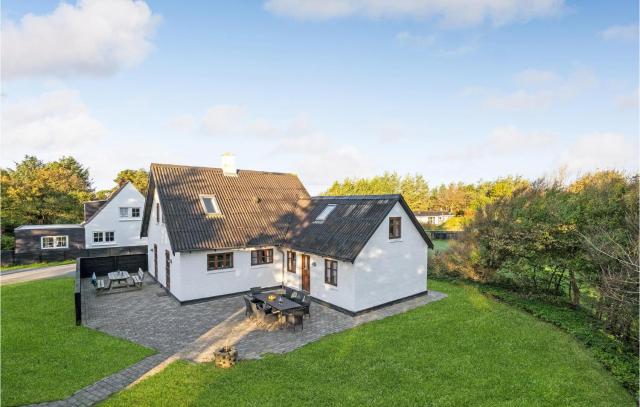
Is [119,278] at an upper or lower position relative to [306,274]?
lower

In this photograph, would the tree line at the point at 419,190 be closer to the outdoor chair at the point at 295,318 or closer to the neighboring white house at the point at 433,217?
the neighboring white house at the point at 433,217

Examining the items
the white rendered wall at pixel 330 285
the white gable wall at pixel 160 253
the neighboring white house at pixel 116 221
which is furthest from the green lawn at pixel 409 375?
the neighboring white house at pixel 116 221

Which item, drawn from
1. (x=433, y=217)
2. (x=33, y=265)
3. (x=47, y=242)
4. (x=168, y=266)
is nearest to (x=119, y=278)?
(x=168, y=266)

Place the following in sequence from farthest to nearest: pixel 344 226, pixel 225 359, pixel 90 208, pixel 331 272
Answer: pixel 90 208 < pixel 344 226 < pixel 331 272 < pixel 225 359

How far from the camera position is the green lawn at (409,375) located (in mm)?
8195

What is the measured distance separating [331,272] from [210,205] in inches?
319

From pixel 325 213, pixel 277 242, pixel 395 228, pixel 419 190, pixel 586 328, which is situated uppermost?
pixel 419 190

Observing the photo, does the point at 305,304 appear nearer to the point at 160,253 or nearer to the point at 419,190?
the point at 160,253

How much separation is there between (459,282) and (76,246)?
111 feet

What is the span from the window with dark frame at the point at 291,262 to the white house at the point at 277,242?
0.06 m

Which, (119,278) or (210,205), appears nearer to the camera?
(119,278)

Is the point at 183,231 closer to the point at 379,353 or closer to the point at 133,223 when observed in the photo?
the point at 379,353

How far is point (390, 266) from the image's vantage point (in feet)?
53.4

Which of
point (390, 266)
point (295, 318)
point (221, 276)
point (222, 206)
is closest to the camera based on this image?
point (295, 318)
